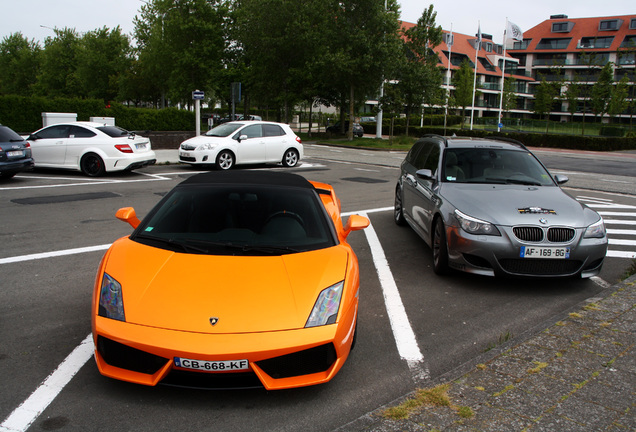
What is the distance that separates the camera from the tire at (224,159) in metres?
17.5

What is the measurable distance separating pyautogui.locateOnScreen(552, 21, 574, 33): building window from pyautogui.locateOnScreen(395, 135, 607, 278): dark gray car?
95.8 meters

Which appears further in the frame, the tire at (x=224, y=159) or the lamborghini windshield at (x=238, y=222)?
the tire at (x=224, y=159)

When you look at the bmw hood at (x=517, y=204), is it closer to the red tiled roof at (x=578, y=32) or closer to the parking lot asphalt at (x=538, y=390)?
the parking lot asphalt at (x=538, y=390)

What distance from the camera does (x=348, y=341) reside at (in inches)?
142

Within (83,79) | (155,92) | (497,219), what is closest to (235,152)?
(497,219)

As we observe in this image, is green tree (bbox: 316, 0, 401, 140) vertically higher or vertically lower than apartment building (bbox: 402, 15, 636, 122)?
lower

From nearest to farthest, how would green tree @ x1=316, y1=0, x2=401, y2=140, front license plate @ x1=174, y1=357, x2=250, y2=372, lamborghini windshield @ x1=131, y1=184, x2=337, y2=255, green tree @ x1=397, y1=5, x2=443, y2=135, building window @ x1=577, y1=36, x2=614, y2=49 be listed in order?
front license plate @ x1=174, y1=357, x2=250, y2=372 < lamborghini windshield @ x1=131, y1=184, x2=337, y2=255 < green tree @ x1=316, y1=0, x2=401, y2=140 < green tree @ x1=397, y1=5, x2=443, y2=135 < building window @ x1=577, y1=36, x2=614, y2=49

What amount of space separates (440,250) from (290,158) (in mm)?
13588

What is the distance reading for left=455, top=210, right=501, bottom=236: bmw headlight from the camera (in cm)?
581

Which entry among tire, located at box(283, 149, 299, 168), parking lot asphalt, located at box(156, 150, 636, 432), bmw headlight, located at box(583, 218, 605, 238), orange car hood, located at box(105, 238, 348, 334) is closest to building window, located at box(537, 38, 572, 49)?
tire, located at box(283, 149, 299, 168)

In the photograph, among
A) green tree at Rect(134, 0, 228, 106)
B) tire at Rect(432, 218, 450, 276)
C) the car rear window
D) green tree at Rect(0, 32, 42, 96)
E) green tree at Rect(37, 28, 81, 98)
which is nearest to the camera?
tire at Rect(432, 218, 450, 276)

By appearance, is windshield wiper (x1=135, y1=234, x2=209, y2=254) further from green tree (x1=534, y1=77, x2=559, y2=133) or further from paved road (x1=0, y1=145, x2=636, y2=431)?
green tree (x1=534, y1=77, x2=559, y2=133)

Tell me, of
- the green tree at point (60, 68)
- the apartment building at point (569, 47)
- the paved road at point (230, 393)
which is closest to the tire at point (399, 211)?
the paved road at point (230, 393)

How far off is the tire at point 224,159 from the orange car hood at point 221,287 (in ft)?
44.7
